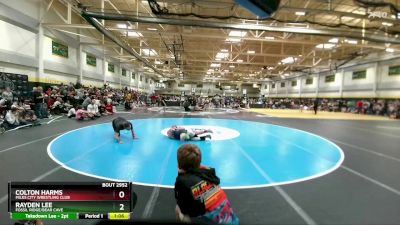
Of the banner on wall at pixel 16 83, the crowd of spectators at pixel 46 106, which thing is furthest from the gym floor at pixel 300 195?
the banner on wall at pixel 16 83

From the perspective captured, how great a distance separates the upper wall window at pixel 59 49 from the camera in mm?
A: 17500

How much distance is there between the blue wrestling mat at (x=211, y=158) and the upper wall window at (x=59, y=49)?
1159cm

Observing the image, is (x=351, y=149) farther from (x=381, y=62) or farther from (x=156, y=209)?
(x=381, y=62)

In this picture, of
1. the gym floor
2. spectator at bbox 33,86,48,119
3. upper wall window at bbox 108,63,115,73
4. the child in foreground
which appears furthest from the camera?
upper wall window at bbox 108,63,115,73

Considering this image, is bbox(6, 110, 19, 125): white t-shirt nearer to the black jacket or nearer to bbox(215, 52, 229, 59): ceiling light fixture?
the black jacket

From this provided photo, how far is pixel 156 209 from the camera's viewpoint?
334 centimetres

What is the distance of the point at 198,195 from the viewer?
6.57 ft

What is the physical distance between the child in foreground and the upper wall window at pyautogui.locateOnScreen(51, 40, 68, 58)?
62.3 ft

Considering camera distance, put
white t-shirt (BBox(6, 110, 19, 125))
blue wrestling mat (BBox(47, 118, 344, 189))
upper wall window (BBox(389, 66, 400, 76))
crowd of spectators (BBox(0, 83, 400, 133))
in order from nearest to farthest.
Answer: blue wrestling mat (BBox(47, 118, 344, 189))
white t-shirt (BBox(6, 110, 19, 125))
crowd of spectators (BBox(0, 83, 400, 133))
upper wall window (BBox(389, 66, 400, 76))

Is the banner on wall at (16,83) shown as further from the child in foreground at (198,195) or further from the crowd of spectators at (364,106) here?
the crowd of spectators at (364,106)

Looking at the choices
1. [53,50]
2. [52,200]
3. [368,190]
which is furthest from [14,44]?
[368,190]
